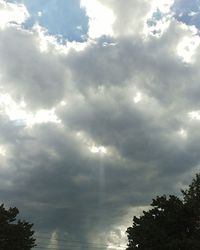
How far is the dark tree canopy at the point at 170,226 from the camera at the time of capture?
6400cm

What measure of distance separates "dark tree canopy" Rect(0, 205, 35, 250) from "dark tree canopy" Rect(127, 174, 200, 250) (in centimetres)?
2448

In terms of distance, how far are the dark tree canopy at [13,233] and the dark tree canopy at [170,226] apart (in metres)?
24.5

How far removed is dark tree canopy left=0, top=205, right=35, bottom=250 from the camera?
83.9m

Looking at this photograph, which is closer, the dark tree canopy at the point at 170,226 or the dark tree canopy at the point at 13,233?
the dark tree canopy at the point at 170,226

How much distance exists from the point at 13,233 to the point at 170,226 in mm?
33544

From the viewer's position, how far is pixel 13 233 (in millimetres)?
86000

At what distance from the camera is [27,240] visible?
89.3 metres

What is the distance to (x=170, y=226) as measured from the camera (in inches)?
2692

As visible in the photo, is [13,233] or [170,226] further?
[13,233]

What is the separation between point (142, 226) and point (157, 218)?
2.83 meters

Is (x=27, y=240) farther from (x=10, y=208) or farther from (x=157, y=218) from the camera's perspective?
(x=157, y=218)

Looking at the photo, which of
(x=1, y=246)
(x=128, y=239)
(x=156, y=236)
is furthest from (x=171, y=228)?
(x=1, y=246)

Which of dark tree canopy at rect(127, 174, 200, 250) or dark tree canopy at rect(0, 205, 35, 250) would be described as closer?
dark tree canopy at rect(127, 174, 200, 250)

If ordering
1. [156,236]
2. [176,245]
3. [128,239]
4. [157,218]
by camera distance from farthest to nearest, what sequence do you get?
[128,239] < [157,218] < [156,236] < [176,245]
